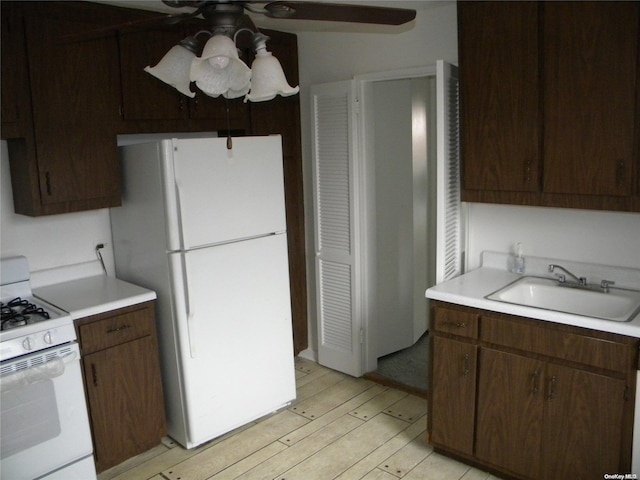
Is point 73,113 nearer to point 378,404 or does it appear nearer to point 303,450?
point 303,450

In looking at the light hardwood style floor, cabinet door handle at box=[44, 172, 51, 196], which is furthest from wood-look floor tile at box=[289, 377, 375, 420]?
cabinet door handle at box=[44, 172, 51, 196]

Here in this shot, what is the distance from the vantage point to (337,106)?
3525 mm

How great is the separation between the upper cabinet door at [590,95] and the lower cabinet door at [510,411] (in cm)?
81

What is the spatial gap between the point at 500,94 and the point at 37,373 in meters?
2.39

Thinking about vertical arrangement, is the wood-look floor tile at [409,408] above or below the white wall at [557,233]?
below

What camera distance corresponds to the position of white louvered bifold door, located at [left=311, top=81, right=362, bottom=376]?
139 inches

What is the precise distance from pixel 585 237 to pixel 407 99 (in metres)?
1.65

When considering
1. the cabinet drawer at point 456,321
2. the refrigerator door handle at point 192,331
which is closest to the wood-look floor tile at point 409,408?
the cabinet drawer at point 456,321

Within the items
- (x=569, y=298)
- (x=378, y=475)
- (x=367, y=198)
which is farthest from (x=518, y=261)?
(x=378, y=475)

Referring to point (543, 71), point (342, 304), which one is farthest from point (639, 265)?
point (342, 304)

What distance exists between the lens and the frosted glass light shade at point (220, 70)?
1493mm

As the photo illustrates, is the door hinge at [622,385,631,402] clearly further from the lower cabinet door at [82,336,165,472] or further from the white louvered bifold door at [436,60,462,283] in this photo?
the lower cabinet door at [82,336,165,472]

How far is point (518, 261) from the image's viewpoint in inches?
116

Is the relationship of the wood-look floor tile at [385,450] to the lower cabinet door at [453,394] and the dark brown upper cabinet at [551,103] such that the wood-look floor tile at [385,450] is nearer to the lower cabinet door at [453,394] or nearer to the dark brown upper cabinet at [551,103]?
the lower cabinet door at [453,394]
